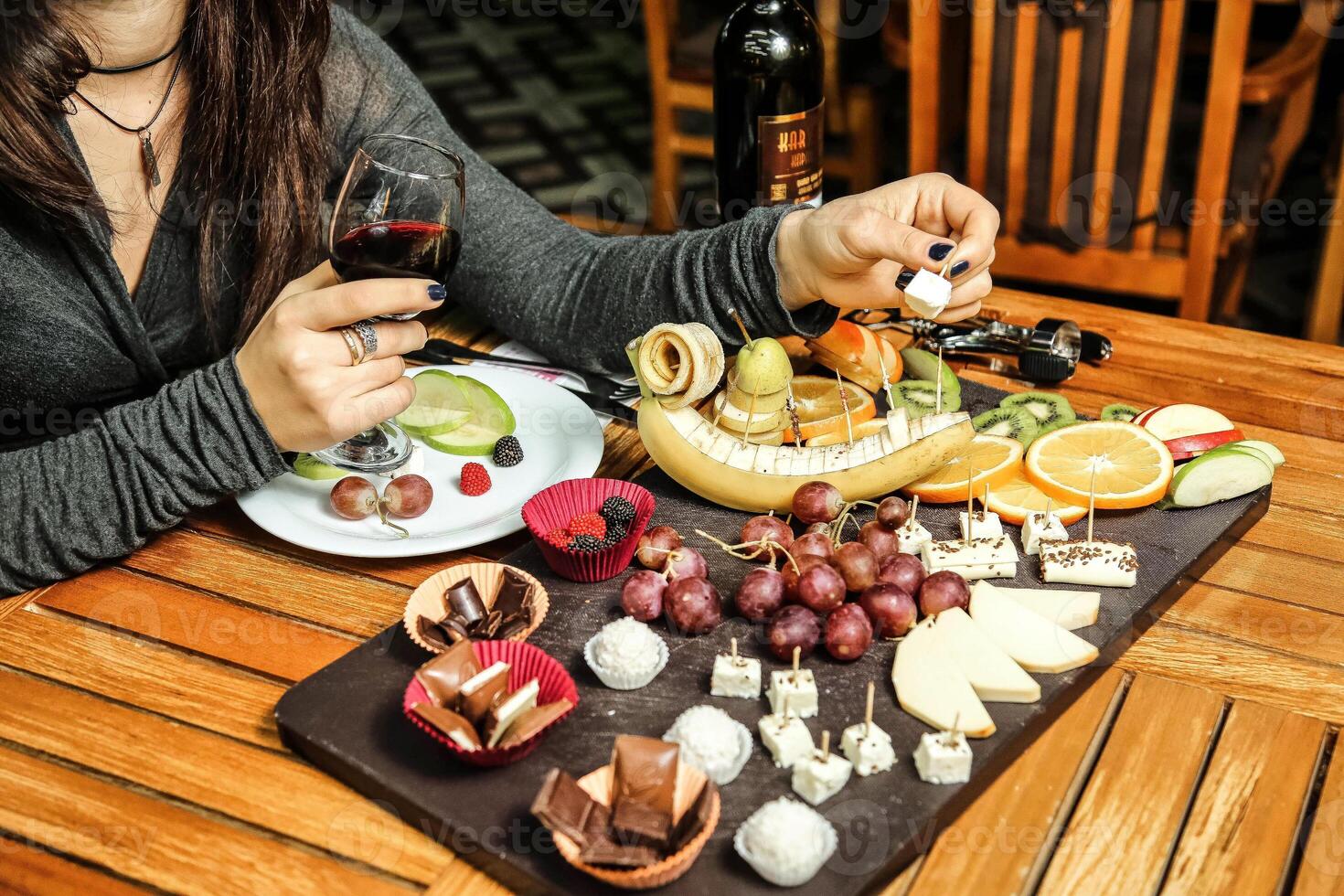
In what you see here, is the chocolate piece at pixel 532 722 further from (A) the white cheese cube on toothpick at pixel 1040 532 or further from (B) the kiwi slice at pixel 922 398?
(B) the kiwi slice at pixel 922 398

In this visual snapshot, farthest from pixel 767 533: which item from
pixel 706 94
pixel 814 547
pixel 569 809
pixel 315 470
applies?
pixel 706 94

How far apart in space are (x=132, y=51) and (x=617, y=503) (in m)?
0.73

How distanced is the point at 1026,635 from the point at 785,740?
246 millimetres

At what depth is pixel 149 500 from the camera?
111 centimetres

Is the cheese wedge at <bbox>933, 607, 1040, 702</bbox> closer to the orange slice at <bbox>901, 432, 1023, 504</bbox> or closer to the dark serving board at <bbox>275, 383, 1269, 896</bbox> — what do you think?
the dark serving board at <bbox>275, 383, 1269, 896</bbox>

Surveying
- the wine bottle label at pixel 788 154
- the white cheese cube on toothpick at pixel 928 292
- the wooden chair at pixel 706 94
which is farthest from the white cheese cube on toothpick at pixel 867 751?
the wooden chair at pixel 706 94

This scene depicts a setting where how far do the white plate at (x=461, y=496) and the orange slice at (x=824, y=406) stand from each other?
22 centimetres

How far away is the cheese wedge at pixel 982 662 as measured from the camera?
911mm

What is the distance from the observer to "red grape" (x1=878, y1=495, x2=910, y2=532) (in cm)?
111

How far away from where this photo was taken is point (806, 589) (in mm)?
982

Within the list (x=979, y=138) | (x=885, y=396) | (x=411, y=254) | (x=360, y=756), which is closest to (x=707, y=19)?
(x=979, y=138)

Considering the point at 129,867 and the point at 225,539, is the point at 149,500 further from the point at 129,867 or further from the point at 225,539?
the point at 129,867

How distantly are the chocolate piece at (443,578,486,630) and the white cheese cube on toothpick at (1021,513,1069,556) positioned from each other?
496 mm

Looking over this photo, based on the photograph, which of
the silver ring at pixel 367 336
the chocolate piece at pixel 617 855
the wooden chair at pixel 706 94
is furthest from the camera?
the wooden chair at pixel 706 94
